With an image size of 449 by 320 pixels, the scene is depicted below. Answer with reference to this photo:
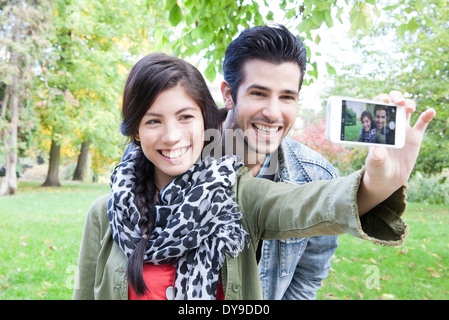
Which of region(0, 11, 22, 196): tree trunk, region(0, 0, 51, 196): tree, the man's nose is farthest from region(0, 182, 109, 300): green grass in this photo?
the man's nose

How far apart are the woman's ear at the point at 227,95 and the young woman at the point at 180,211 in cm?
63

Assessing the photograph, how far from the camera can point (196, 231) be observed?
1.50 metres

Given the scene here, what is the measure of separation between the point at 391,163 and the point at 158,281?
901mm

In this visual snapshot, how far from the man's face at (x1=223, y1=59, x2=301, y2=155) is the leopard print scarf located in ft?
1.86

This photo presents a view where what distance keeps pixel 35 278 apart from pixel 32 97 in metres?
10.1

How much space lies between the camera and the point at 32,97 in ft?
46.5

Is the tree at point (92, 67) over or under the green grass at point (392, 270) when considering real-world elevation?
over

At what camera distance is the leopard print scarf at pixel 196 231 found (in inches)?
58.5

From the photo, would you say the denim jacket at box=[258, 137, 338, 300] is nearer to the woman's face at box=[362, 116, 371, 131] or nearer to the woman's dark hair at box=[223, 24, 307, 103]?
the woman's dark hair at box=[223, 24, 307, 103]

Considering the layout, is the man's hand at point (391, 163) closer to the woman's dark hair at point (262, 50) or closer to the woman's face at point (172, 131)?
the woman's face at point (172, 131)

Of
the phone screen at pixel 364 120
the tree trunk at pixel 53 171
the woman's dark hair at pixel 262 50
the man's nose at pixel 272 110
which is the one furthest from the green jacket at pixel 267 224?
the tree trunk at pixel 53 171

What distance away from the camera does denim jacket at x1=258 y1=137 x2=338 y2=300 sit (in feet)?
7.00

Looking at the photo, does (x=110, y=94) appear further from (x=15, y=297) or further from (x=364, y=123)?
(x=364, y=123)
